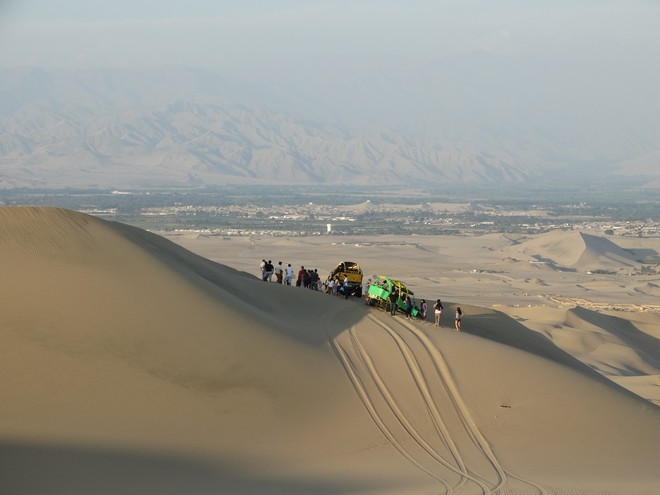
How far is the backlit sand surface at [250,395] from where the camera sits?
613 inches

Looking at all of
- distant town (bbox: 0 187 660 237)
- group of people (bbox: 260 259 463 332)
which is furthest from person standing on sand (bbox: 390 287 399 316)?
distant town (bbox: 0 187 660 237)

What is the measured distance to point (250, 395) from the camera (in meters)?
18.4

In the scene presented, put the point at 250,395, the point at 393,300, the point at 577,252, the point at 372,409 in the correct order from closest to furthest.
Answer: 1. the point at 250,395
2. the point at 372,409
3. the point at 393,300
4. the point at 577,252

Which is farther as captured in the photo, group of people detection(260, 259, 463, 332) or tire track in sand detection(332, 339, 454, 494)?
group of people detection(260, 259, 463, 332)

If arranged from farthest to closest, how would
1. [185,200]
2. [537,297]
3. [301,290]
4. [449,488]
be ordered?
[185,200], [537,297], [301,290], [449,488]

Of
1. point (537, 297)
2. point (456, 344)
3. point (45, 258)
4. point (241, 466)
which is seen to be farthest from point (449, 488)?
point (537, 297)

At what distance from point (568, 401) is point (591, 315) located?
24.4m

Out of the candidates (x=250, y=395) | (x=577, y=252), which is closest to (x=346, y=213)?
(x=577, y=252)

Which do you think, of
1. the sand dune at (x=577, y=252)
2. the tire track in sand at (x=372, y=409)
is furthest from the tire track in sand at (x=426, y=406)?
the sand dune at (x=577, y=252)

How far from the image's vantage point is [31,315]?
18.5m

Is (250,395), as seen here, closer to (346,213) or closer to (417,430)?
(417,430)

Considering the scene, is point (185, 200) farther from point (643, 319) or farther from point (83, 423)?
point (83, 423)

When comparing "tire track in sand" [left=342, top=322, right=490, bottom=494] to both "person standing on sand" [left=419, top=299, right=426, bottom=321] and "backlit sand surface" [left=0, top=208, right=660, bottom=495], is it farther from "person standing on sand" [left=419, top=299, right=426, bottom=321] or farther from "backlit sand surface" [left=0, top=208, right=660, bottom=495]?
"person standing on sand" [left=419, top=299, right=426, bottom=321]

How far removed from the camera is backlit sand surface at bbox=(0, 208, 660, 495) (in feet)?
51.1
